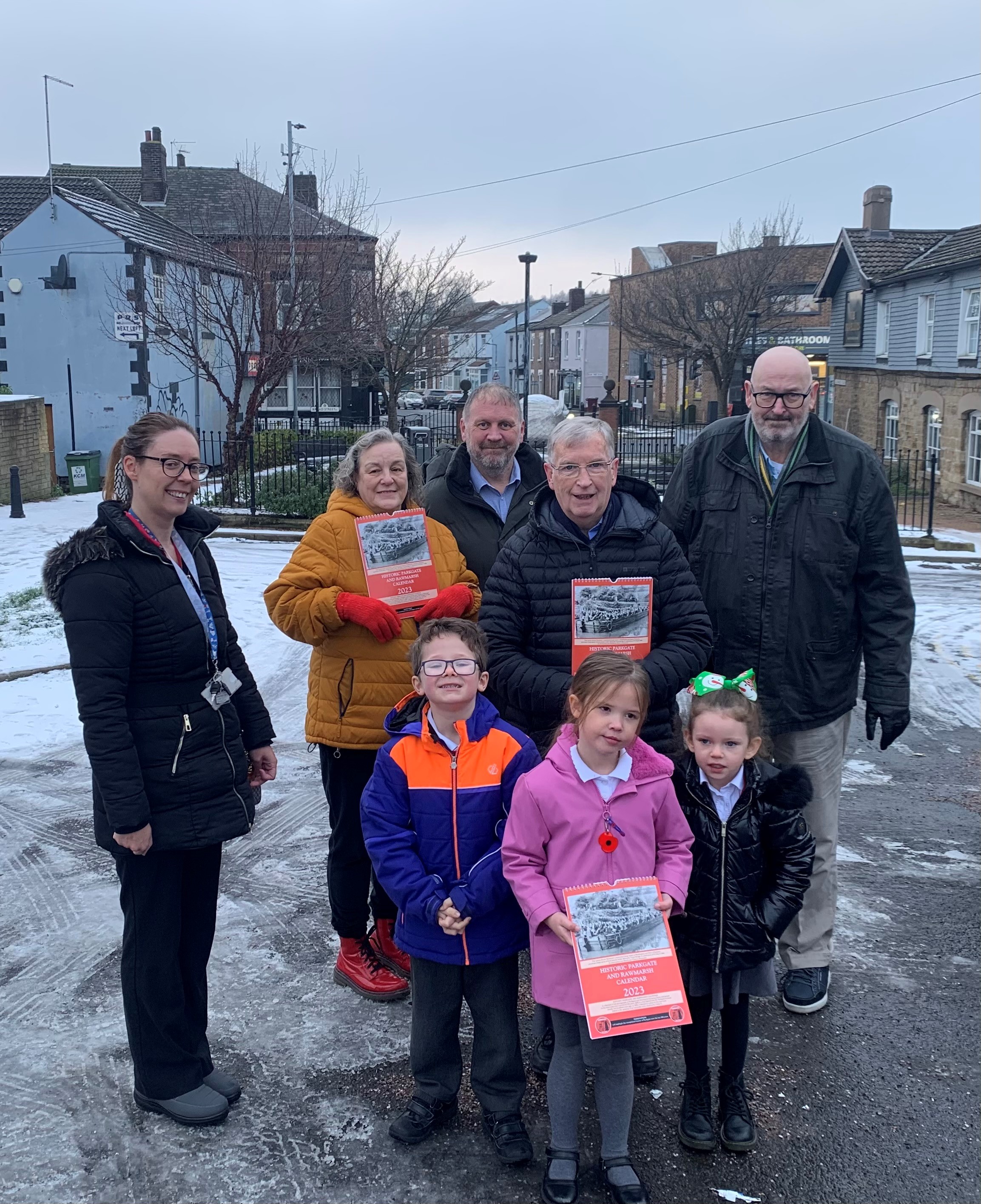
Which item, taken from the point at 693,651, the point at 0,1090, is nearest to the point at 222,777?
the point at 0,1090

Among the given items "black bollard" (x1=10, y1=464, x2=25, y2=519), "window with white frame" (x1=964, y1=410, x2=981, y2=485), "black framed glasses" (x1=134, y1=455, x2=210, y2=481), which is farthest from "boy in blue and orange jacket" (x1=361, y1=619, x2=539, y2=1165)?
"window with white frame" (x1=964, y1=410, x2=981, y2=485)

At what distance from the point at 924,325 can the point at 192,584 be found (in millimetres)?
27843

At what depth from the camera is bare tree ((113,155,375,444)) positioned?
19.3 metres

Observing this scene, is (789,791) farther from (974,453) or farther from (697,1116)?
(974,453)

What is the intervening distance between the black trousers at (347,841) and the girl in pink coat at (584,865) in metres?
1.09

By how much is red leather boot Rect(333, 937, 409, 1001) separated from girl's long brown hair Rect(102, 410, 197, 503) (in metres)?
1.94

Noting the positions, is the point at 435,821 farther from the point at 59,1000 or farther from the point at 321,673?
the point at 59,1000

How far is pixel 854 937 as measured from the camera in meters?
4.57

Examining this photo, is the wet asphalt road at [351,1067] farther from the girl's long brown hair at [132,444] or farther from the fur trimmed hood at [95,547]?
the girl's long brown hair at [132,444]

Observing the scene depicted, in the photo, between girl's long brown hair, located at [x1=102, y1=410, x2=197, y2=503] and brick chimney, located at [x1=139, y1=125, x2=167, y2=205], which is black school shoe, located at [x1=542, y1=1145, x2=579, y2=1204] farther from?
brick chimney, located at [x1=139, y1=125, x2=167, y2=205]

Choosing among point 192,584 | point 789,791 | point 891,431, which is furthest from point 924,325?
point 192,584

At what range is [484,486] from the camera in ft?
14.5

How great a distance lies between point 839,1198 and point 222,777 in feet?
7.14

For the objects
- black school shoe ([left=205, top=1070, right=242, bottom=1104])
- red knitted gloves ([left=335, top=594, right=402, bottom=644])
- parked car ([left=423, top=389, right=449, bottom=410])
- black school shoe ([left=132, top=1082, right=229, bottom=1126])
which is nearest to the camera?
black school shoe ([left=132, top=1082, right=229, bottom=1126])
